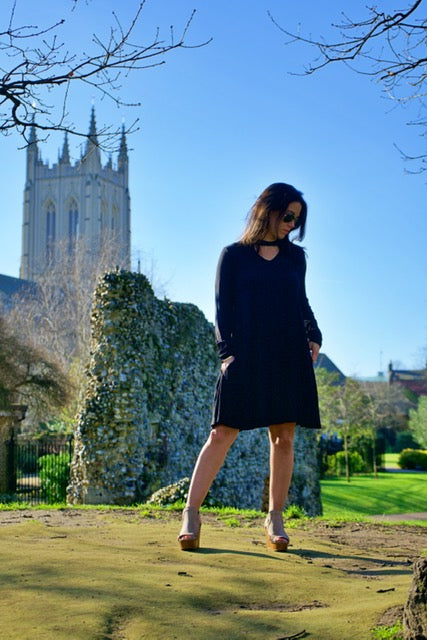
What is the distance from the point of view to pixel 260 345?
12.9 ft

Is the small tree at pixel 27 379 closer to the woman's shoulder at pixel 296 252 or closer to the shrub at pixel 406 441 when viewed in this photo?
→ the woman's shoulder at pixel 296 252

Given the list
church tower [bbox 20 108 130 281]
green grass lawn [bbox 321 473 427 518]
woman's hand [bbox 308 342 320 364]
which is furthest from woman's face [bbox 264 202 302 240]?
church tower [bbox 20 108 130 281]

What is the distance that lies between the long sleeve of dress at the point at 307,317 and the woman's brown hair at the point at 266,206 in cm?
30

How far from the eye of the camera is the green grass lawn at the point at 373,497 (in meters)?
20.0

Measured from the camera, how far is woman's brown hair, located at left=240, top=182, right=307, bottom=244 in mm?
4137

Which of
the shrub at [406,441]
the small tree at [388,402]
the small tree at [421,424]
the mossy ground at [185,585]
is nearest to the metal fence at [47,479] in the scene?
the mossy ground at [185,585]

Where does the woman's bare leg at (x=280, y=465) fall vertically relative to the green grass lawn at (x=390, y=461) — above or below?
above

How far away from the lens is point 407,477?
30.1m

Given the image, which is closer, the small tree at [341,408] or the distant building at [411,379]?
the small tree at [341,408]

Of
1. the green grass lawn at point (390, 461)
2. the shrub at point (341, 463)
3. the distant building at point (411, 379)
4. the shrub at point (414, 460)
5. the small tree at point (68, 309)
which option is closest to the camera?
the small tree at point (68, 309)

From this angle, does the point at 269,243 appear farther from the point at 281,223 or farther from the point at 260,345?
the point at 260,345

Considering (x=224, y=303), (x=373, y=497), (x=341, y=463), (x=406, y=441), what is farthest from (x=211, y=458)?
(x=406, y=441)

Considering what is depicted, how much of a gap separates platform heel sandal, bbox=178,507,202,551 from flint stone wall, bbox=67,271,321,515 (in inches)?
280

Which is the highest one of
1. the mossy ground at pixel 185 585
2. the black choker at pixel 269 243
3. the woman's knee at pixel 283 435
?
the black choker at pixel 269 243
